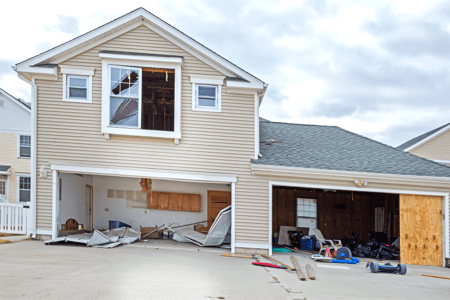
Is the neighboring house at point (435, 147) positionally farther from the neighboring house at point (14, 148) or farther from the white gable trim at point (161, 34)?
the neighboring house at point (14, 148)

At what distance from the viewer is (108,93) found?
12023mm

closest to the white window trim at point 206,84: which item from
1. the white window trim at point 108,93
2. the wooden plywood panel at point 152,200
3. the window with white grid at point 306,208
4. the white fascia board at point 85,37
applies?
the white window trim at point 108,93

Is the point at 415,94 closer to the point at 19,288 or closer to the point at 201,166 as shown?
the point at 201,166

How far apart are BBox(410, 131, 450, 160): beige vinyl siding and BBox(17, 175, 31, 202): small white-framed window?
21.2 m

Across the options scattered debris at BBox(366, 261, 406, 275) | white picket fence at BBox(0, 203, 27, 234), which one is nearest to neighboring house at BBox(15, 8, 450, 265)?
white picket fence at BBox(0, 203, 27, 234)

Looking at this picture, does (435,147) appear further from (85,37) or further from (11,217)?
(11,217)

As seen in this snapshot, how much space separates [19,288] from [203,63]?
852cm

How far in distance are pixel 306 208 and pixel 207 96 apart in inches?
303

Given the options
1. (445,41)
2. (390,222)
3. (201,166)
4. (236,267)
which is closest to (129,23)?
(201,166)

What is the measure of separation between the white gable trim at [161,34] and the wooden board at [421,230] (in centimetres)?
611

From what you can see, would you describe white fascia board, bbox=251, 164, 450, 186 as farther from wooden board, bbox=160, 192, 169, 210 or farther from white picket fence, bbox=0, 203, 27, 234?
white picket fence, bbox=0, 203, 27, 234

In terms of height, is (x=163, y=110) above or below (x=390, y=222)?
above

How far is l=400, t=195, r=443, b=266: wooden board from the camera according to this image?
1266 centimetres

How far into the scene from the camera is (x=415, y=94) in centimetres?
2950
